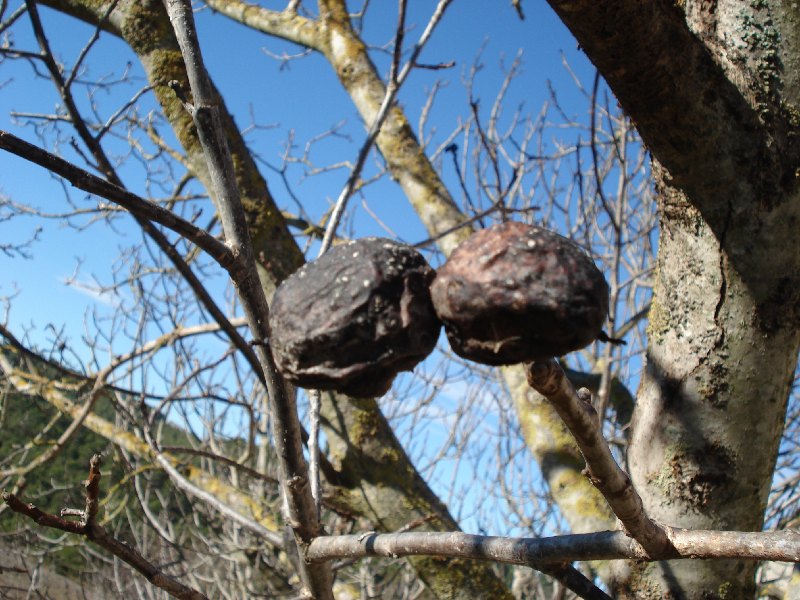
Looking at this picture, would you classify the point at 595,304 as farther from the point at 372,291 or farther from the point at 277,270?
the point at 277,270

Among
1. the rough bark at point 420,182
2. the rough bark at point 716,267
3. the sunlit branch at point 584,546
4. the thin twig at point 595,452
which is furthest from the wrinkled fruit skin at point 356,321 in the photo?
the rough bark at point 420,182

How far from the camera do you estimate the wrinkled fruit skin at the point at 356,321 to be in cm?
83

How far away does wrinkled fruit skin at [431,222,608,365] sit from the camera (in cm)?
76

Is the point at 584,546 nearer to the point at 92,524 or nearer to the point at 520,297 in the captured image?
the point at 520,297

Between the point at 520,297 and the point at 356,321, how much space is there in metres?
0.20

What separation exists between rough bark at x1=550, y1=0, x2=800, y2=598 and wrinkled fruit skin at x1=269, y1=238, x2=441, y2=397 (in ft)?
2.25

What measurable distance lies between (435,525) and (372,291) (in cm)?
200

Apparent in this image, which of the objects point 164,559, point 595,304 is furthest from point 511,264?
point 164,559

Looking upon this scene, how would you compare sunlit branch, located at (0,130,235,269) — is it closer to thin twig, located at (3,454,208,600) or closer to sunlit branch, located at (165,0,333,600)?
sunlit branch, located at (165,0,333,600)

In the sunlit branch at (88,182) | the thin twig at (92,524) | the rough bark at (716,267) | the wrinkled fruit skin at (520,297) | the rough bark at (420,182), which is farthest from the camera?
the rough bark at (420,182)

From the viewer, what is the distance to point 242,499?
3.65 metres

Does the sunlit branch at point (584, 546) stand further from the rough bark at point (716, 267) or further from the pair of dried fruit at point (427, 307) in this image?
the rough bark at point (716, 267)

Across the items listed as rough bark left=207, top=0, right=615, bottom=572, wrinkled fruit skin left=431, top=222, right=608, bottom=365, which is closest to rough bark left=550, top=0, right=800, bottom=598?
wrinkled fruit skin left=431, top=222, right=608, bottom=365

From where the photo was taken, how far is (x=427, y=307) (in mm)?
872
